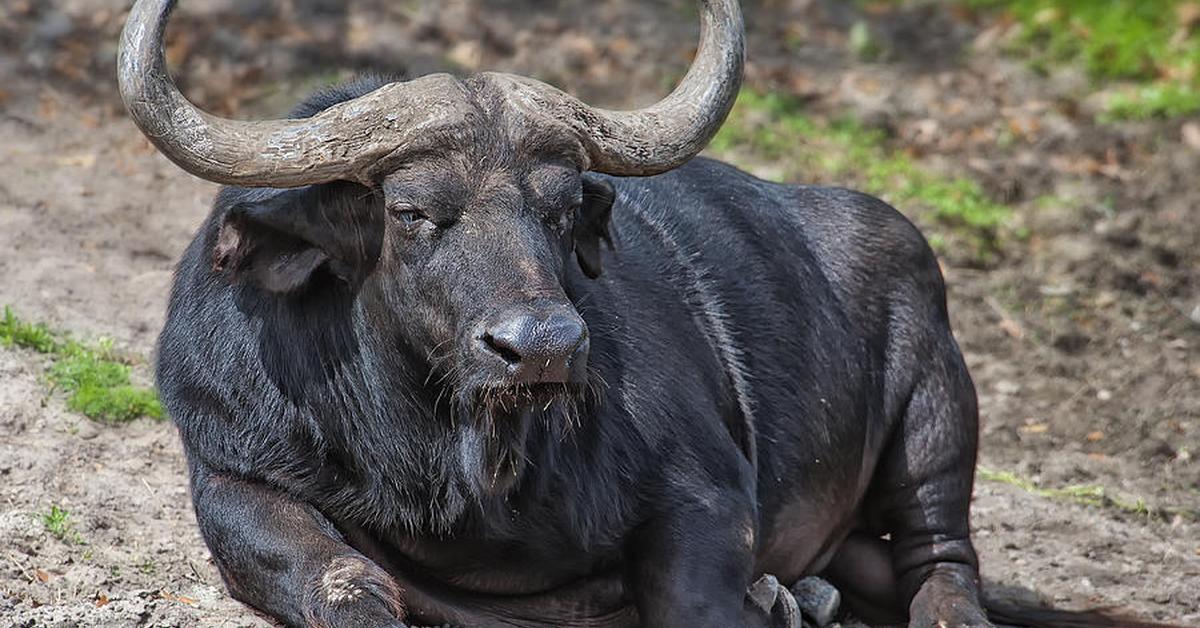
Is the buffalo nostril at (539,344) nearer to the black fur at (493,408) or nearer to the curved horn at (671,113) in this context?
the black fur at (493,408)

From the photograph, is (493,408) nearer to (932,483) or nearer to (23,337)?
(932,483)

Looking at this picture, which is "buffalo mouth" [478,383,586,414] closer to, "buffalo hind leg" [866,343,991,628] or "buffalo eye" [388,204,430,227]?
"buffalo eye" [388,204,430,227]

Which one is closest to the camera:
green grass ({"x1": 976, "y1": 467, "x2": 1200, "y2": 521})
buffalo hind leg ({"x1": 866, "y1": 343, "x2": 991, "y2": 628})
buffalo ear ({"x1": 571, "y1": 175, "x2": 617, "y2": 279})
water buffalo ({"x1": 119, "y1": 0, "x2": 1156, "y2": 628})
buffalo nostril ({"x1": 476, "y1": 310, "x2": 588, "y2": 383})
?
buffalo nostril ({"x1": 476, "y1": 310, "x2": 588, "y2": 383})

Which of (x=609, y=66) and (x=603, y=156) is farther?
(x=609, y=66)

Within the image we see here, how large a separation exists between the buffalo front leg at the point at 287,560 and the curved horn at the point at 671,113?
4.67 ft

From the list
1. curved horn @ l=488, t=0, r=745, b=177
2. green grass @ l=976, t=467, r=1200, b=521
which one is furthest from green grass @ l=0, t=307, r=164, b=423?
green grass @ l=976, t=467, r=1200, b=521

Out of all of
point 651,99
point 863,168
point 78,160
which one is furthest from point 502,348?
point 651,99

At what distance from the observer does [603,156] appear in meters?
5.48

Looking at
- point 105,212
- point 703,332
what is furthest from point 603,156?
point 105,212

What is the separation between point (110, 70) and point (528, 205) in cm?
681

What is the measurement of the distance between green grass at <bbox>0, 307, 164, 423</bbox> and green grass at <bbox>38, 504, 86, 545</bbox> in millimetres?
946

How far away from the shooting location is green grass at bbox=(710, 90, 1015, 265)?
1061 centimetres

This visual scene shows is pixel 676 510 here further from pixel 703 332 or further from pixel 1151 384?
pixel 1151 384

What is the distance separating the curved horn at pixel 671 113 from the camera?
545 cm
